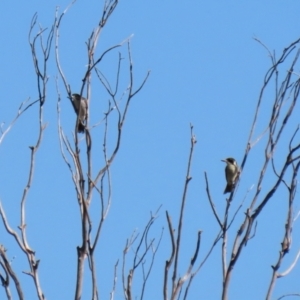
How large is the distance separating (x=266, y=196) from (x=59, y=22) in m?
1.48

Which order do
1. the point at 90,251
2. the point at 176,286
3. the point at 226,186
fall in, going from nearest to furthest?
the point at 176,286
the point at 90,251
the point at 226,186

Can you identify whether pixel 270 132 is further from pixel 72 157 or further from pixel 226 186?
pixel 226 186

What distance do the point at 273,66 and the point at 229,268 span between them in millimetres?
1069

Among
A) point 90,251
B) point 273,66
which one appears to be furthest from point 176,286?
point 273,66

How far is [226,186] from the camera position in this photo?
755 centimetres

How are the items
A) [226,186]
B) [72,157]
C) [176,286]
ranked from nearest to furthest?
[176,286] < [72,157] < [226,186]

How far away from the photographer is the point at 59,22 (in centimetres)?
385

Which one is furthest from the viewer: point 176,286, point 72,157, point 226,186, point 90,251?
point 226,186

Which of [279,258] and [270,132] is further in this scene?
[270,132]

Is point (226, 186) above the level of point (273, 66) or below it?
above

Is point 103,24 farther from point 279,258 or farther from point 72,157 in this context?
point 279,258

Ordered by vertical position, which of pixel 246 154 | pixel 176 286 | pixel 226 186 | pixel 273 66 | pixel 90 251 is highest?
pixel 226 186

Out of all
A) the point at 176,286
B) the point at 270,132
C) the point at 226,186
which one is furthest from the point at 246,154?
the point at 226,186

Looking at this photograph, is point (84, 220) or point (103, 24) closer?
point (84, 220)
